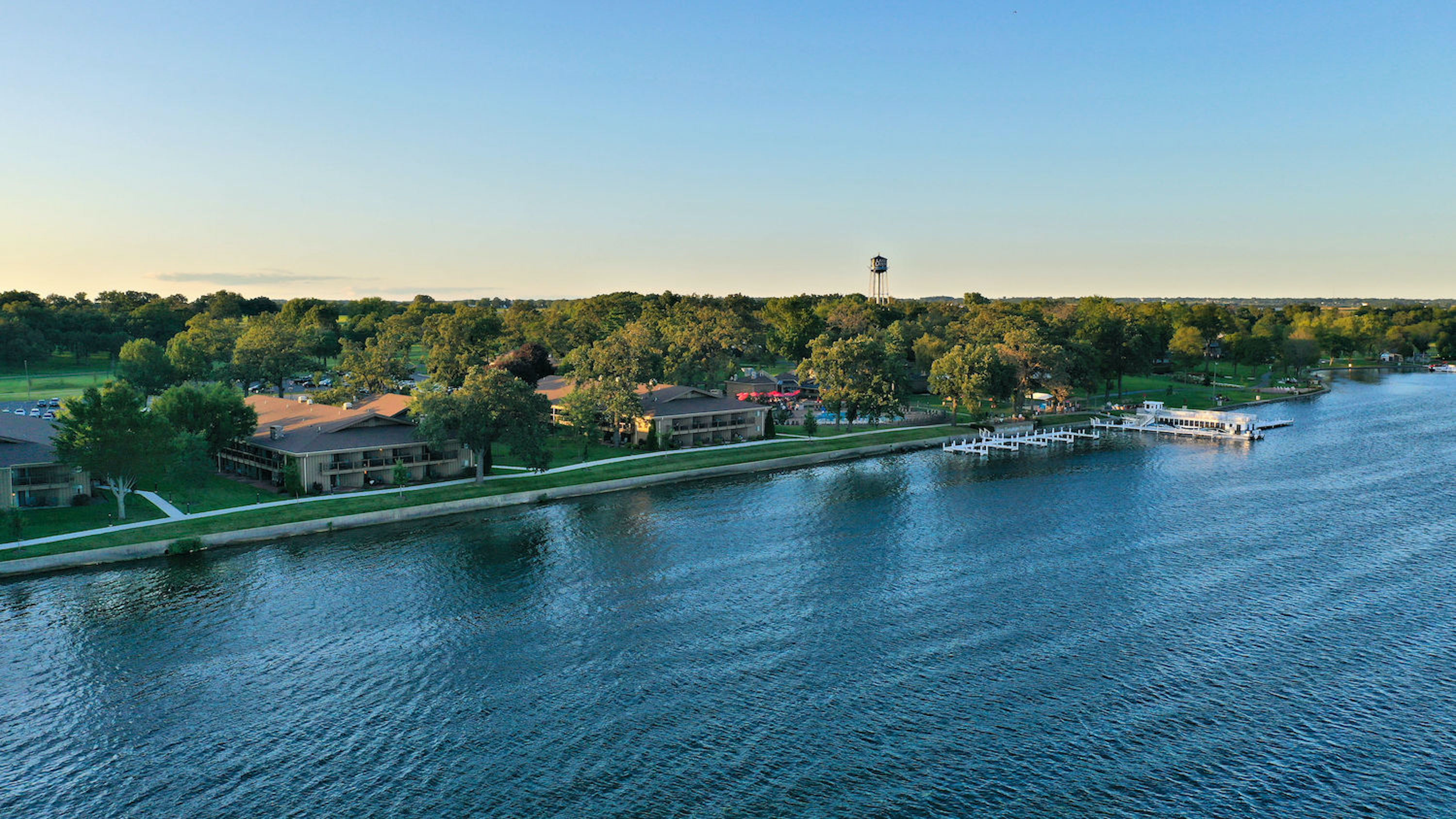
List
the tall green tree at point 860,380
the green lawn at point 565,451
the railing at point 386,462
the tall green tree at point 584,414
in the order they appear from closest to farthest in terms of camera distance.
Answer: the railing at point 386,462 < the green lawn at point 565,451 < the tall green tree at point 584,414 < the tall green tree at point 860,380

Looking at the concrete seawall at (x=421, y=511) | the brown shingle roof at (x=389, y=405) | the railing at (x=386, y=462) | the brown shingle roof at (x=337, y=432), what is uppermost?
the brown shingle roof at (x=389, y=405)

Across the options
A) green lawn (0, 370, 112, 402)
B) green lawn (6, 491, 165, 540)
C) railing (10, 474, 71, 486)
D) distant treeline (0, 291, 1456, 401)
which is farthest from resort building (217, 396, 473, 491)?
green lawn (0, 370, 112, 402)

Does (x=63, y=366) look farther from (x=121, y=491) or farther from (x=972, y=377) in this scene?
(x=972, y=377)

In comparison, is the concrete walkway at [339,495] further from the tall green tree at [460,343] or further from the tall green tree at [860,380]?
the tall green tree at [460,343]

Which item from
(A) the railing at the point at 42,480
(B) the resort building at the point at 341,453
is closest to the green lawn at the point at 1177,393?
(B) the resort building at the point at 341,453

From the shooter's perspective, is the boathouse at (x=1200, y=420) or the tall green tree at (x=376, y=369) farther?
the boathouse at (x=1200, y=420)

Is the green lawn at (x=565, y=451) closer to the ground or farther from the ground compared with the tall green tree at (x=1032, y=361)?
closer to the ground
